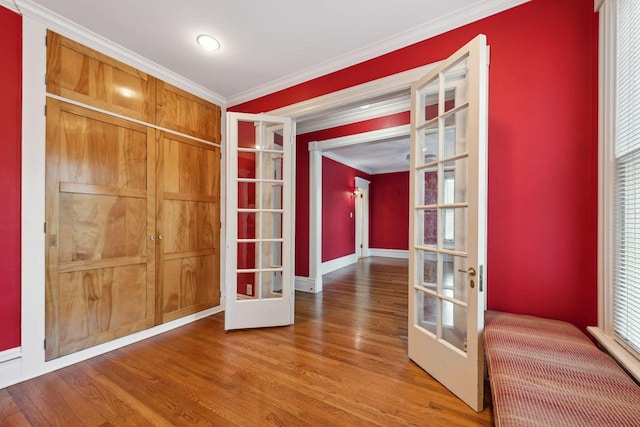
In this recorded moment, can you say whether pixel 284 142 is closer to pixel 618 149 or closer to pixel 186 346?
pixel 186 346

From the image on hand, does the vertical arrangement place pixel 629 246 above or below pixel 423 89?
below

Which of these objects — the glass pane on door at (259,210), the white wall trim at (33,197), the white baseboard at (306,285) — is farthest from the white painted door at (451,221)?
the white wall trim at (33,197)

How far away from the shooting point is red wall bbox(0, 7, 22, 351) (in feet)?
5.87

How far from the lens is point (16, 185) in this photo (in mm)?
1844

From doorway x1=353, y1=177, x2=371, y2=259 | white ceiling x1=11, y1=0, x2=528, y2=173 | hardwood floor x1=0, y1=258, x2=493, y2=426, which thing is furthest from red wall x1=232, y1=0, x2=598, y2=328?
doorway x1=353, y1=177, x2=371, y2=259

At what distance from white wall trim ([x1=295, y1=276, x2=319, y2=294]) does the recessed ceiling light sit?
10.8 feet

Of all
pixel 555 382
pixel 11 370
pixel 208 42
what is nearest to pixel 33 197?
pixel 11 370

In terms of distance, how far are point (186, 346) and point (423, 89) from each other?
2992 mm

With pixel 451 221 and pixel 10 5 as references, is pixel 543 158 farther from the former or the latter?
pixel 10 5

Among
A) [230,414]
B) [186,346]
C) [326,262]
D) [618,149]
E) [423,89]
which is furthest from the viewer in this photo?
[326,262]

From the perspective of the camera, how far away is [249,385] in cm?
180

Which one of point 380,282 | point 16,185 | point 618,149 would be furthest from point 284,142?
point 380,282

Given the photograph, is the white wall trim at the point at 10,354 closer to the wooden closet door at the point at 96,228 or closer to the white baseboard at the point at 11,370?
the white baseboard at the point at 11,370

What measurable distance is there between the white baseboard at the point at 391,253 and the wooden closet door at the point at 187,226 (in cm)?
571
